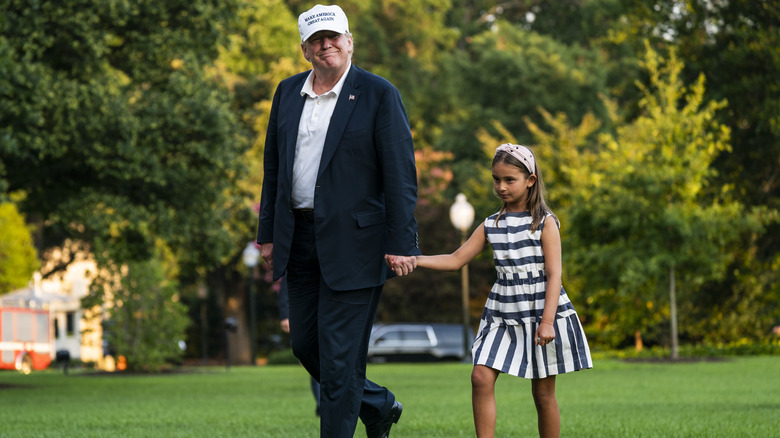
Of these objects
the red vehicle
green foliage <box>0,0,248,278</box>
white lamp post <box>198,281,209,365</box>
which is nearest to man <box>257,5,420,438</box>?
green foliage <box>0,0,248,278</box>

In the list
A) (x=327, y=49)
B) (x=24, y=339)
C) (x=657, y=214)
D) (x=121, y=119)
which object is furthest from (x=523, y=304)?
(x=24, y=339)

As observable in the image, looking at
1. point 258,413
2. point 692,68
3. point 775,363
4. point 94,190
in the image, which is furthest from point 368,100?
point 692,68

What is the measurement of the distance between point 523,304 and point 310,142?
1.32m

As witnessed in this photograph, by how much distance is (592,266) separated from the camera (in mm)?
23750

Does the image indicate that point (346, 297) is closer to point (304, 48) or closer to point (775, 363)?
point (304, 48)

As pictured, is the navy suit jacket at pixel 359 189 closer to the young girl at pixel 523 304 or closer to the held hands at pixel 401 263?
the held hands at pixel 401 263

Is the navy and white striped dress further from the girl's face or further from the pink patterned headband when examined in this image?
the pink patterned headband

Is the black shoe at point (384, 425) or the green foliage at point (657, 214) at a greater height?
the green foliage at point (657, 214)

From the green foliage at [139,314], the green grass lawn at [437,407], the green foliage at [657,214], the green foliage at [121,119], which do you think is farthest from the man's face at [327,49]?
the green foliage at [139,314]

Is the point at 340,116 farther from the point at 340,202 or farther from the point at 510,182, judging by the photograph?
the point at 510,182

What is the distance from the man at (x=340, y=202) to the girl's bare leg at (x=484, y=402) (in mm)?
566

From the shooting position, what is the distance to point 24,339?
119 ft

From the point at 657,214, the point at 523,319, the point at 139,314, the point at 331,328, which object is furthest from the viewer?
the point at 139,314

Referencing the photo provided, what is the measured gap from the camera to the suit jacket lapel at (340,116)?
18.4 feet
